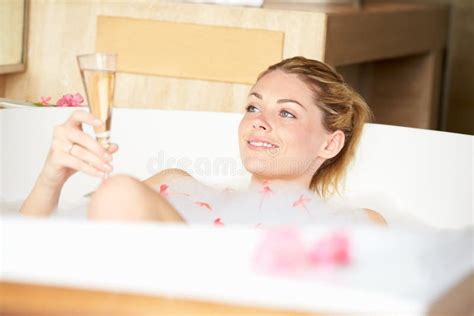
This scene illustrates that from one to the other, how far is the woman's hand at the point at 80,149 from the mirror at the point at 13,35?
135cm

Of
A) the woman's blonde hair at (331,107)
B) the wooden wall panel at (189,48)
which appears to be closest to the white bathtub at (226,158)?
the woman's blonde hair at (331,107)

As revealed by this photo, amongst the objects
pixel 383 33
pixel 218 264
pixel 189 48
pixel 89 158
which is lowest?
pixel 218 264

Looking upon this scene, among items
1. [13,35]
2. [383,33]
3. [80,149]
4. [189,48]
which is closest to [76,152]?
[80,149]

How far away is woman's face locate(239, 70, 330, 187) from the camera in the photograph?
2162 millimetres

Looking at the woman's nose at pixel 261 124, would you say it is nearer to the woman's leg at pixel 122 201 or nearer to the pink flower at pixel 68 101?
the woman's leg at pixel 122 201

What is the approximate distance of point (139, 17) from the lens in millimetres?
2979

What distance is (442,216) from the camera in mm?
2340

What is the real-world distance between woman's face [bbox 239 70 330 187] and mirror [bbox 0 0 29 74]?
112 centimetres

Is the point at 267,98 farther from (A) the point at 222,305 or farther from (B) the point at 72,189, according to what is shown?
(A) the point at 222,305

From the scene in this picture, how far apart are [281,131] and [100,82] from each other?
0.56 m

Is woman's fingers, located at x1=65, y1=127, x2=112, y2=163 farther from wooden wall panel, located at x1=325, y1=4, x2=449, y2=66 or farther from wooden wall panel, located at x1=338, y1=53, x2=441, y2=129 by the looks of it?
wooden wall panel, located at x1=338, y1=53, x2=441, y2=129

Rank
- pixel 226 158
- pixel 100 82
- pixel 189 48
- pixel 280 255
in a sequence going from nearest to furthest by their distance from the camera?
pixel 280 255
pixel 100 82
pixel 226 158
pixel 189 48

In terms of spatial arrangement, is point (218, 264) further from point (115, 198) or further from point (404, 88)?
point (404, 88)

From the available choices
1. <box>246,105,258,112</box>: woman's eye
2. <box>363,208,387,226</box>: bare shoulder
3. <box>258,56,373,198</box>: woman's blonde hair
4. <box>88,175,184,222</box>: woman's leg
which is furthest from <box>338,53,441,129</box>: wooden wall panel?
<box>88,175,184,222</box>: woman's leg
